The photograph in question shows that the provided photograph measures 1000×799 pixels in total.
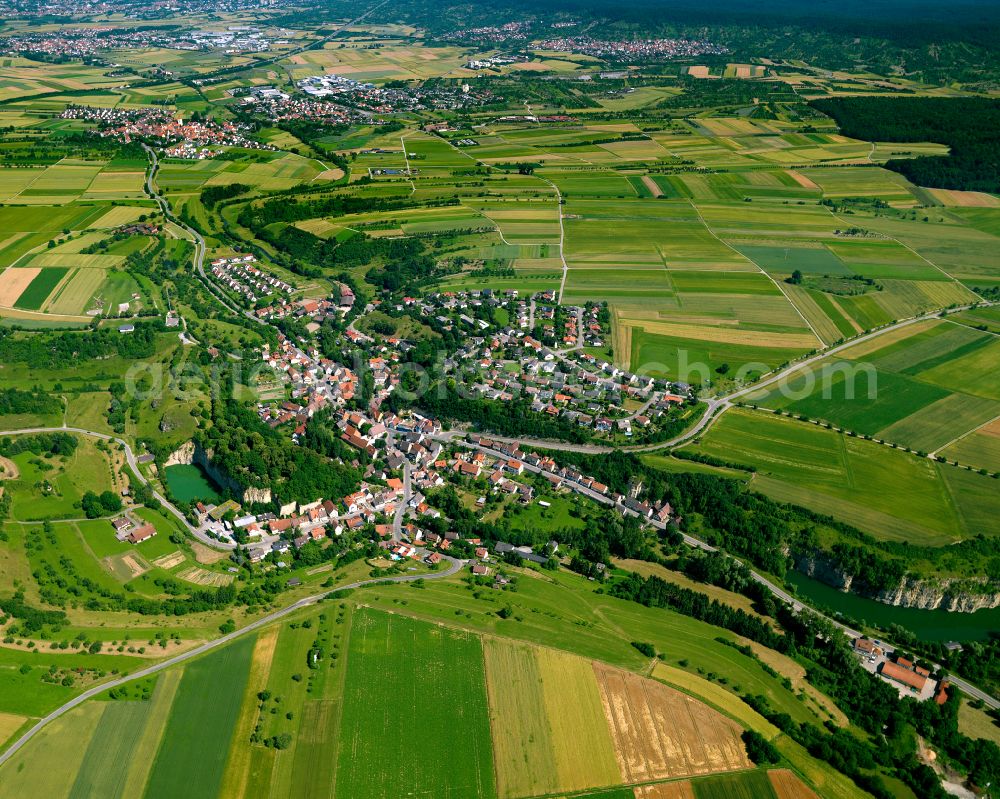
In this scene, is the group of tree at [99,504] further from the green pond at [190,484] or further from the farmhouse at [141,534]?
the green pond at [190,484]

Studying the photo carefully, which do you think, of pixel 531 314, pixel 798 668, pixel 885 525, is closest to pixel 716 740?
pixel 798 668

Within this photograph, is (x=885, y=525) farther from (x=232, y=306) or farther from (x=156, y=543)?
(x=232, y=306)

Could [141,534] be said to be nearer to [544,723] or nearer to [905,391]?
[544,723]

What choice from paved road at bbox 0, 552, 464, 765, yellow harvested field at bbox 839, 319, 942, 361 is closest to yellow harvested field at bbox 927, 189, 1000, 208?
yellow harvested field at bbox 839, 319, 942, 361

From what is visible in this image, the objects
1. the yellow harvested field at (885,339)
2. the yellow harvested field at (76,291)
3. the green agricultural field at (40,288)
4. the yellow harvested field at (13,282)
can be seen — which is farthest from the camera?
the yellow harvested field at (13,282)

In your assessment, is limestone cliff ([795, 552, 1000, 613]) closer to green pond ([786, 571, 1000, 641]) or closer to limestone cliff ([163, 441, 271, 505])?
green pond ([786, 571, 1000, 641])

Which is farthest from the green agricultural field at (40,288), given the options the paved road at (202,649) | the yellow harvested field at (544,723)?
the yellow harvested field at (544,723)

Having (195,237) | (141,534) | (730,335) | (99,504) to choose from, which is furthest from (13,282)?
(730,335)
